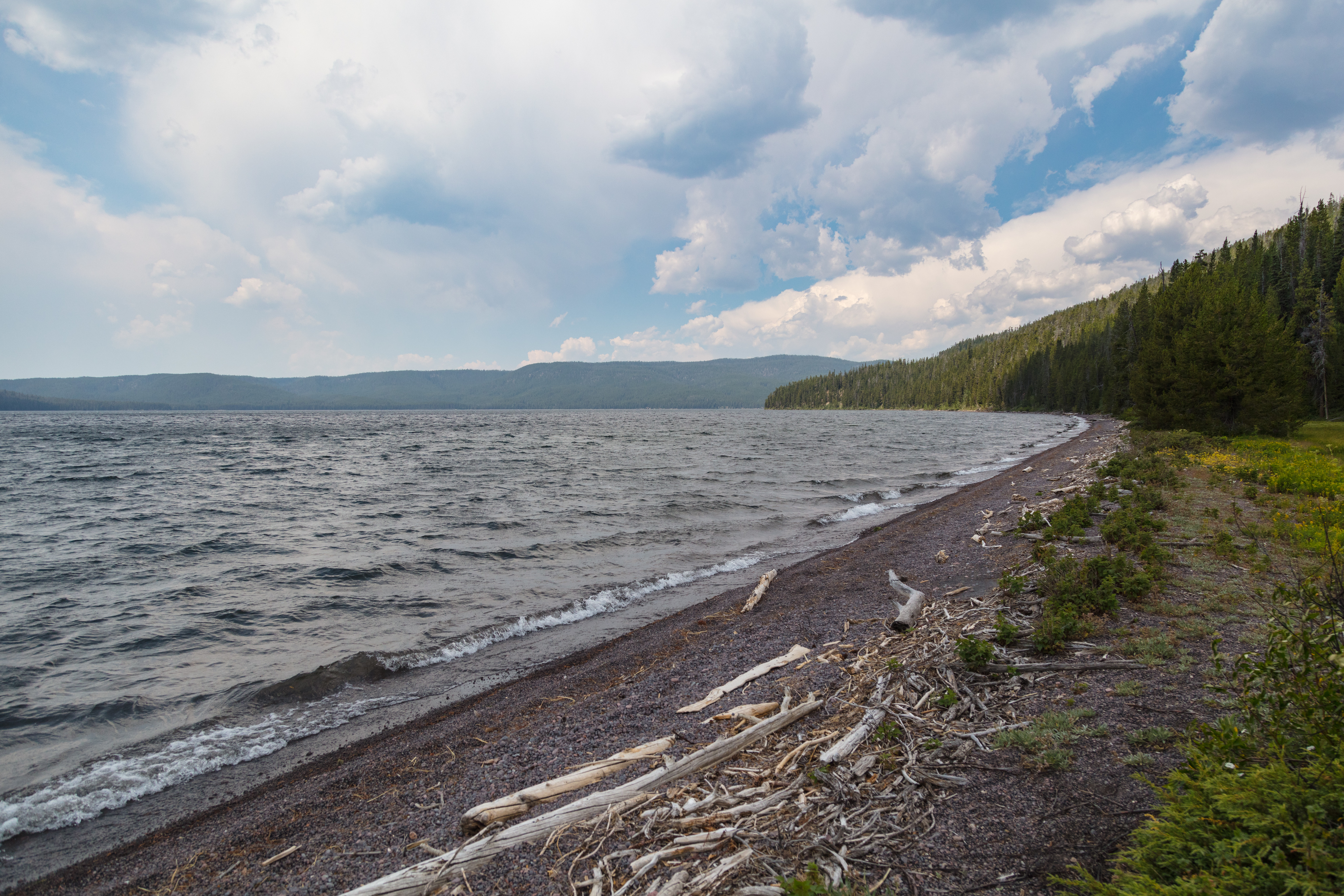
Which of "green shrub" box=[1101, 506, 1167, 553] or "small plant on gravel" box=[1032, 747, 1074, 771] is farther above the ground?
"green shrub" box=[1101, 506, 1167, 553]

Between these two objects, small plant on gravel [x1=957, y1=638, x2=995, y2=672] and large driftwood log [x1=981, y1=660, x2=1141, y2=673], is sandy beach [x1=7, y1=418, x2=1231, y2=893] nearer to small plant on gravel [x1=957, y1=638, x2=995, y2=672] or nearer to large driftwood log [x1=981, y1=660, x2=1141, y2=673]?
large driftwood log [x1=981, y1=660, x2=1141, y2=673]

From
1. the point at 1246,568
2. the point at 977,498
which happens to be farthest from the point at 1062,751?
the point at 977,498

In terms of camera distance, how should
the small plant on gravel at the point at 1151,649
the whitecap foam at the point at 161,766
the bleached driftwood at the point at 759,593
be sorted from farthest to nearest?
the bleached driftwood at the point at 759,593
the whitecap foam at the point at 161,766
the small plant on gravel at the point at 1151,649

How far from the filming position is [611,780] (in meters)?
5.98

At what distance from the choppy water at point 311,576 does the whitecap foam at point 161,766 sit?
0.03m

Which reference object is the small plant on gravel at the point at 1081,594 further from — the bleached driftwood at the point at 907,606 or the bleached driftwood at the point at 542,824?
the bleached driftwood at the point at 542,824

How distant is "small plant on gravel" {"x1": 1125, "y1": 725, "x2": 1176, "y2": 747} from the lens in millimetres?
4758

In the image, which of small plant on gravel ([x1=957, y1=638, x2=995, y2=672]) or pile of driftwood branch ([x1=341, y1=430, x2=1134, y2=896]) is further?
small plant on gravel ([x1=957, y1=638, x2=995, y2=672])

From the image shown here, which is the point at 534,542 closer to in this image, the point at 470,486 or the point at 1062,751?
the point at 470,486

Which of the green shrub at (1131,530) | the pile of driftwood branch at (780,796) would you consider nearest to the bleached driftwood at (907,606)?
the pile of driftwood branch at (780,796)

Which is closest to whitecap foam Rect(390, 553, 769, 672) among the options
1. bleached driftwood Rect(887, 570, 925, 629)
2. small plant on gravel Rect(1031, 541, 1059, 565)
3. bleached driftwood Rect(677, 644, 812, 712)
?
bleached driftwood Rect(887, 570, 925, 629)

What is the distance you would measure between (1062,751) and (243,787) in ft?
34.2

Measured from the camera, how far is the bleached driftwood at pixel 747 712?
22.6 ft

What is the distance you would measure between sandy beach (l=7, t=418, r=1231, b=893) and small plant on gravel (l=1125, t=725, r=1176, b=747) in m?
0.22
